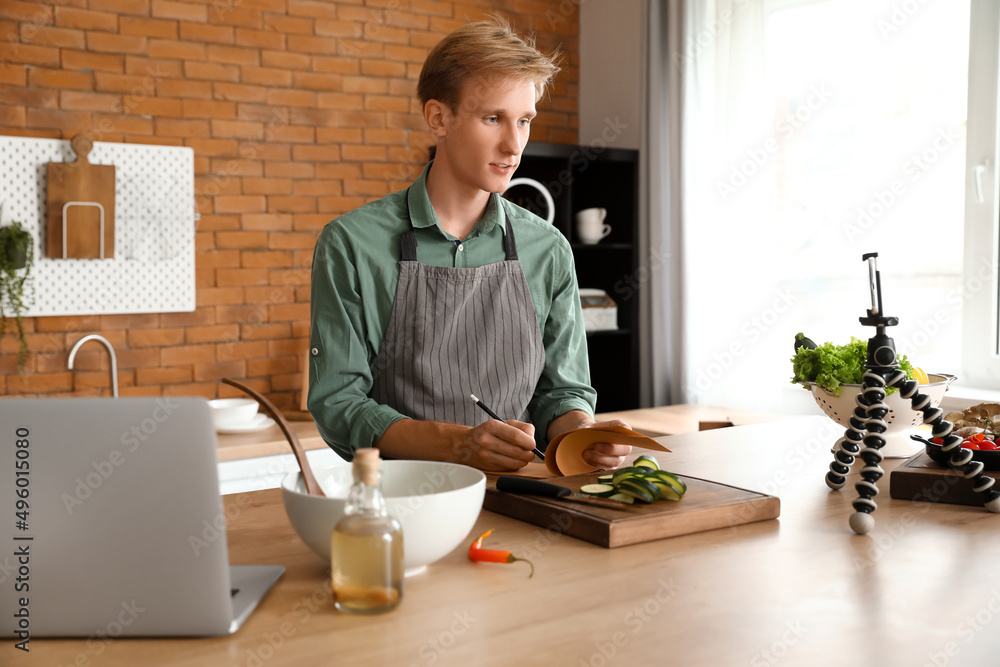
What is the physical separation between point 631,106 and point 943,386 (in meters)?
3.08

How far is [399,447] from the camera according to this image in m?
1.60

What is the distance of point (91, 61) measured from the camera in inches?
132

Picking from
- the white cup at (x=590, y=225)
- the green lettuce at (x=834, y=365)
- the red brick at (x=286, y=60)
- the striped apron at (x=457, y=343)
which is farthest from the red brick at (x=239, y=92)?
the green lettuce at (x=834, y=365)

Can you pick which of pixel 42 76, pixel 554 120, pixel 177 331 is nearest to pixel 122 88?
pixel 42 76

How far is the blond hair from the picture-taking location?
174 centimetres

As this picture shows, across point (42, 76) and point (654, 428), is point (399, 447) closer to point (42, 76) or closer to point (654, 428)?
point (654, 428)

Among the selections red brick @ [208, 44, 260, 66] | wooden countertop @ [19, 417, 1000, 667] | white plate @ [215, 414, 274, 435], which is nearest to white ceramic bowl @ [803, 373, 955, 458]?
wooden countertop @ [19, 417, 1000, 667]

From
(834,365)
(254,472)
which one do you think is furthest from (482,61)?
(254,472)

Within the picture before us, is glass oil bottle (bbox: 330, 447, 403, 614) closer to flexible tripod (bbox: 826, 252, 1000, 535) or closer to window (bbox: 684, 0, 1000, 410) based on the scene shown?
flexible tripod (bbox: 826, 252, 1000, 535)

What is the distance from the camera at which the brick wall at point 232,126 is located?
10.9 ft

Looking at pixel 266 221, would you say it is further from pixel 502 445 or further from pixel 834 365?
pixel 834 365

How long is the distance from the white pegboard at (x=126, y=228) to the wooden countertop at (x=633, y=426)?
2.41 feet

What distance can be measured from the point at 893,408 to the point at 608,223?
2.92 m

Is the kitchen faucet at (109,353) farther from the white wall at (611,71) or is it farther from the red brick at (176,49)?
the white wall at (611,71)
